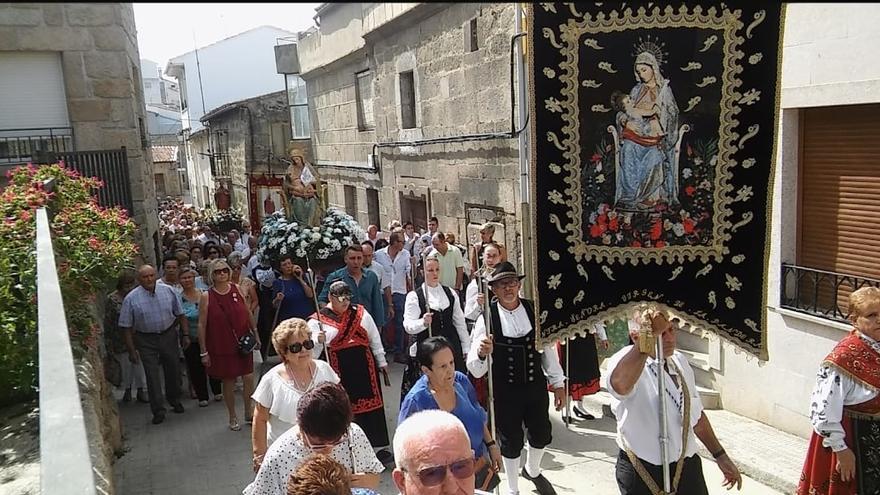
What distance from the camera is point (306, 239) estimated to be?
25.7 feet

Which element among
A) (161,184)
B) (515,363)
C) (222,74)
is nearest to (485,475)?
(515,363)

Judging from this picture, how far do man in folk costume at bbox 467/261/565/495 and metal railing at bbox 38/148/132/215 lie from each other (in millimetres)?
7039

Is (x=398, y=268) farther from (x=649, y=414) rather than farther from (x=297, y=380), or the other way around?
(x=649, y=414)

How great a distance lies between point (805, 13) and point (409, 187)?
317 inches

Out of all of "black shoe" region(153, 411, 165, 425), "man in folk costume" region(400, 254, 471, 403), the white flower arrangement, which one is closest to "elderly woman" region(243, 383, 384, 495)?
"man in folk costume" region(400, 254, 471, 403)

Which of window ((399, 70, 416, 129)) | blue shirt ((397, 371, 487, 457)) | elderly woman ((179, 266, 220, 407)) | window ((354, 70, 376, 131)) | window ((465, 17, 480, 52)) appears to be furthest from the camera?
window ((354, 70, 376, 131))

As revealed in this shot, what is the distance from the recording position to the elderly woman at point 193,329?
7.25 m

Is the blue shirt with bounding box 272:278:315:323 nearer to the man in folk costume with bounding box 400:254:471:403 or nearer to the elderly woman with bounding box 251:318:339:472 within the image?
the man in folk costume with bounding box 400:254:471:403

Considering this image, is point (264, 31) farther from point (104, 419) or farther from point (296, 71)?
point (104, 419)

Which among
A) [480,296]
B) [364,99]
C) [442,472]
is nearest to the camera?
[442,472]

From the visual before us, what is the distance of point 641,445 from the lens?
3.55 meters

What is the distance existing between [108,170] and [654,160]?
28.7 feet

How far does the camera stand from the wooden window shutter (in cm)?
543

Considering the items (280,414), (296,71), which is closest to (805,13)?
(280,414)
